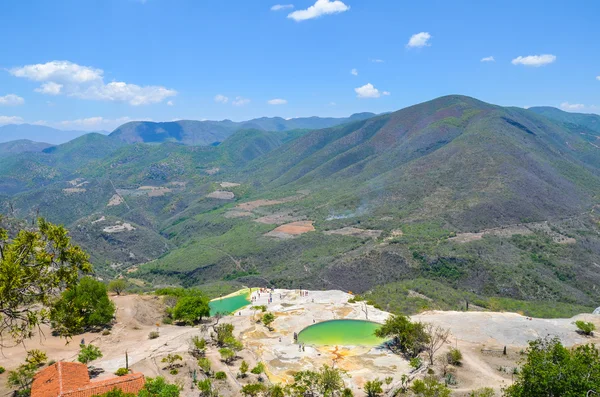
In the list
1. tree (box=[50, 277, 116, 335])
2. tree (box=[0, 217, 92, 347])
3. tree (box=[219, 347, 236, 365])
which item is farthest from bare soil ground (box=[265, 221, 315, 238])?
tree (box=[0, 217, 92, 347])

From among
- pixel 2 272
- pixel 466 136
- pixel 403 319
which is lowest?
pixel 403 319

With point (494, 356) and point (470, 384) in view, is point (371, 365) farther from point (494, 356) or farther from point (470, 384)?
point (494, 356)

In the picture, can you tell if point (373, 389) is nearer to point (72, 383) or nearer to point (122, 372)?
point (122, 372)

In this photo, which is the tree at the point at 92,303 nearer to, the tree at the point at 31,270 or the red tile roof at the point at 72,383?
the red tile roof at the point at 72,383

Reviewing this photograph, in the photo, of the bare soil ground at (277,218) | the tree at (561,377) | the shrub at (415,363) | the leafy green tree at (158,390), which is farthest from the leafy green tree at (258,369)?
the bare soil ground at (277,218)

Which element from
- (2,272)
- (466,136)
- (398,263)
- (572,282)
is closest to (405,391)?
(2,272)
